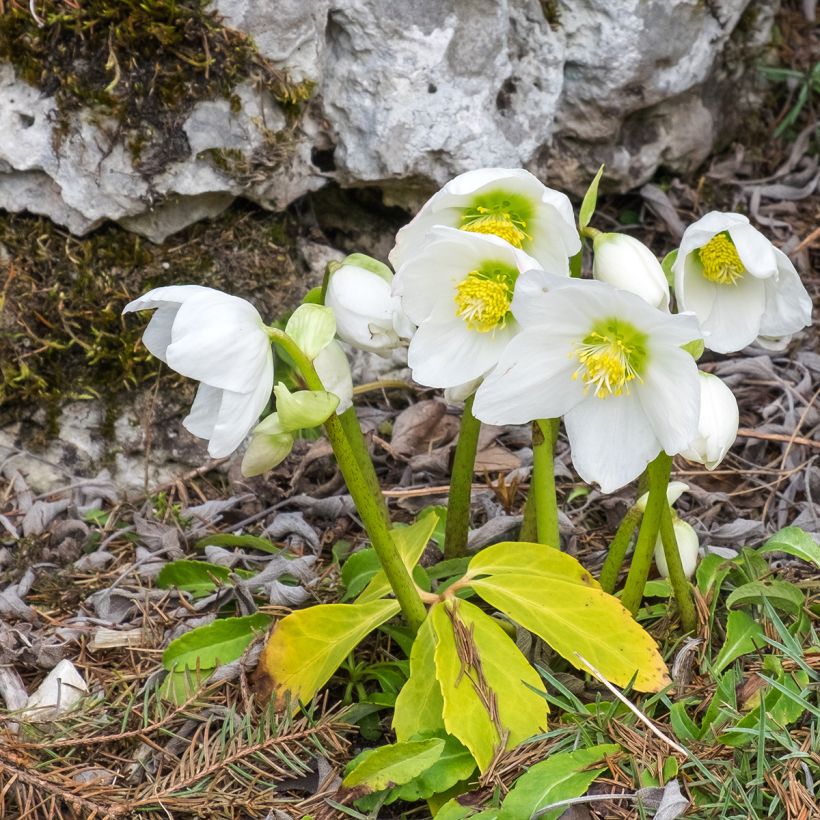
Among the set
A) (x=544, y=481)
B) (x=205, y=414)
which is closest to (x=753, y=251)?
(x=544, y=481)

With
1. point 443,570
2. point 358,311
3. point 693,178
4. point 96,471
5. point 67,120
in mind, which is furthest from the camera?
point 693,178

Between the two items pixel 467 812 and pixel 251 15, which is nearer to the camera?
pixel 467 812

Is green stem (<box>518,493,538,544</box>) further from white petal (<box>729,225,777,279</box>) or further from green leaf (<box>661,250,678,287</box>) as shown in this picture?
white petal (<box>729,225,777,279</box>)

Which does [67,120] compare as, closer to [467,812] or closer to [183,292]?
[183,292]

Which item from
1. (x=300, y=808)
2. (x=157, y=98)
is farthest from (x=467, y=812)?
(x=157, y=98)

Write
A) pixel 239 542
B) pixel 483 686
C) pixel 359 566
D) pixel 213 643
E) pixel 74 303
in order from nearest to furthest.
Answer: pixel 483 686 < pixel 213 643 < pixel 359 566 < pixel 239 542 < pixel 74 303

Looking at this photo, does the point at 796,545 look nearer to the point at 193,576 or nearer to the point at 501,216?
the point at 501,216

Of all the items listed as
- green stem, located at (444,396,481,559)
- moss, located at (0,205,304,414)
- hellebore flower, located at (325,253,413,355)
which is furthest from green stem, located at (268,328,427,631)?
moss, located at (0,205,304,414)
